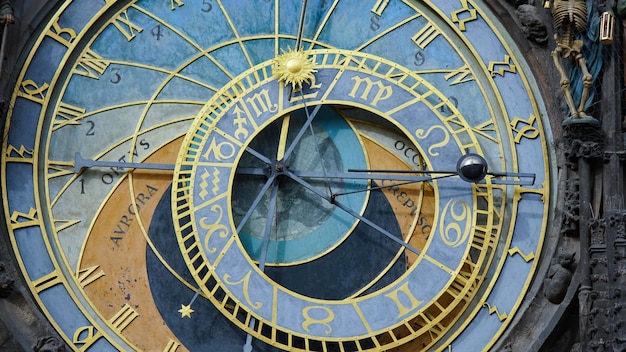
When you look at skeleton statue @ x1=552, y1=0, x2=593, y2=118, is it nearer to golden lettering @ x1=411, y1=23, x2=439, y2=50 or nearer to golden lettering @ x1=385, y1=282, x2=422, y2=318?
golden lettering @ x1=411, y1=23, x2=439, y2=50

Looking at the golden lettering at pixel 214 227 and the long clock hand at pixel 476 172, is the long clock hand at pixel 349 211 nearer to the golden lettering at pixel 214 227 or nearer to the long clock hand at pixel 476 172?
the long clock hand at pixel 476 172

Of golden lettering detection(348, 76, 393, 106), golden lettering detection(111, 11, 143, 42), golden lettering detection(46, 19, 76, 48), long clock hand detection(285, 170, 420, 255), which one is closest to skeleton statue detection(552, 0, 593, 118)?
golden lettering detection(348, 76, 393, 106)

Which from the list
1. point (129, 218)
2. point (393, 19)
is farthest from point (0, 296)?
point (393, 19)

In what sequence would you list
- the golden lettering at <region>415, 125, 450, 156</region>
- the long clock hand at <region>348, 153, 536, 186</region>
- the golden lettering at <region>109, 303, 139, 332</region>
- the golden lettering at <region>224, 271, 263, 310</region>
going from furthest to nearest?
the golden lettering at <region>415, 125, 450, 156</region>, the golden lettering at <region>109, 303, 139, 332</region>, the golden lettering at <region>224, 271, 263, 310</region>, the long clock hand at <region>348, 153, 536, 186</region>

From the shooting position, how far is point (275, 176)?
12352 mm

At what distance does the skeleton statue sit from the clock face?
1.23 feet

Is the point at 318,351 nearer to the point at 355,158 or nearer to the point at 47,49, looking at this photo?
the point at 355,158

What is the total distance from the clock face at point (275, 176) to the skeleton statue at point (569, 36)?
14.8 inches

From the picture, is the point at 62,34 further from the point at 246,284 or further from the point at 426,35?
the point at 426,35

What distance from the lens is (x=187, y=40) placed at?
1268 cm

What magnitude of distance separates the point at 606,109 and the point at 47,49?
339cm

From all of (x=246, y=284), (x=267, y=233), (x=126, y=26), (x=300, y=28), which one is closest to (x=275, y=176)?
(x=267, y=233)

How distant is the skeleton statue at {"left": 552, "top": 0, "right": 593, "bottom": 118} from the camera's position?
39.2 ft

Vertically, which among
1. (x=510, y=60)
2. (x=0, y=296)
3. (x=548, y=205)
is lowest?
(x=0, y=296)
